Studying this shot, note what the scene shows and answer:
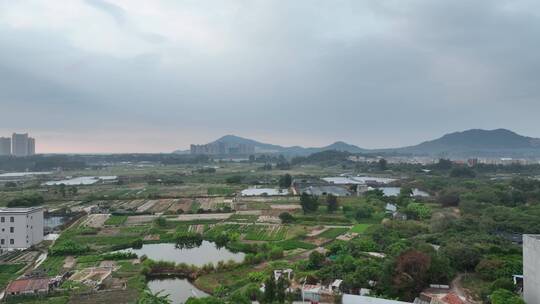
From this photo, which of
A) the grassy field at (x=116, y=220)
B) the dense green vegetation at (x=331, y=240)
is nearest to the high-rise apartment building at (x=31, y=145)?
the dense green vegetation at (x=331, y=240)

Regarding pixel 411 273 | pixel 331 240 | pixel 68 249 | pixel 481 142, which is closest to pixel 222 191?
pixel 331 240

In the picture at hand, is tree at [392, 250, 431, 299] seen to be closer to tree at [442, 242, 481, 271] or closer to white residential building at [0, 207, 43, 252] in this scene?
tree at [442, 242, 481, 271]

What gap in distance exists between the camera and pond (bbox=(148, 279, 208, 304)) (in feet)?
39.2

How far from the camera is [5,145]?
105 metres

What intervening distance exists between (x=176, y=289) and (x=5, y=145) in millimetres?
114456

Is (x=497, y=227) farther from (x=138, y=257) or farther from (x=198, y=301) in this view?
(x=138, y=257)

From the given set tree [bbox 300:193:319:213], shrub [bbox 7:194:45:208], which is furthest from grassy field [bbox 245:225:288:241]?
shrub [bbox 7:194:45:208]

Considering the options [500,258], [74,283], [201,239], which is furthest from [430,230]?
[74,283]

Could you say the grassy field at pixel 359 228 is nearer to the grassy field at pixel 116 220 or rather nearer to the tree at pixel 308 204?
the tree at pixel 308 204

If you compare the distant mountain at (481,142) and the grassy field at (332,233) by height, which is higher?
the distant mountain at (481,142)

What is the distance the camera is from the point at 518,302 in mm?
8820

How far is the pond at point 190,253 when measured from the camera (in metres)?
15.6

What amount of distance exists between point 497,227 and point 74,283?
16479 mm

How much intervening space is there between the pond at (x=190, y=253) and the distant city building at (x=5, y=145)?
107962 mm
